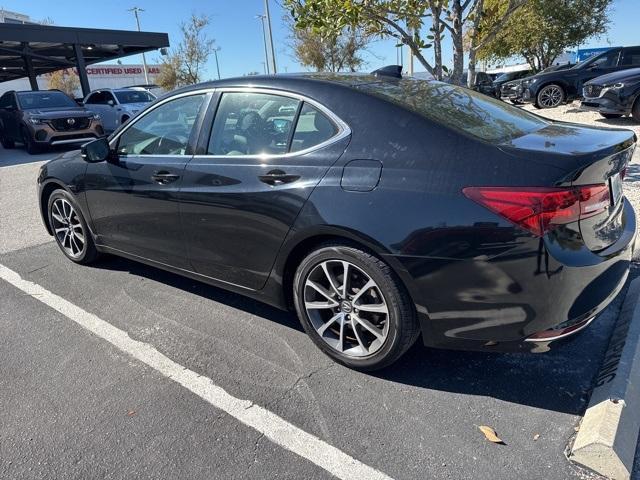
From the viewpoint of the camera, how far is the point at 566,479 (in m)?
2.00

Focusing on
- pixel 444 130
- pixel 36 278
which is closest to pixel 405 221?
pixel 444 130

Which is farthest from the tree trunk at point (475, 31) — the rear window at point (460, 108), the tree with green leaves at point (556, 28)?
the tree with green leaves at point (556, 28)

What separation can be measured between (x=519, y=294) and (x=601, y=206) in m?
0.61

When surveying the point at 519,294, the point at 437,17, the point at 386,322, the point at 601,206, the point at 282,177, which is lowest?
the point at 386,322

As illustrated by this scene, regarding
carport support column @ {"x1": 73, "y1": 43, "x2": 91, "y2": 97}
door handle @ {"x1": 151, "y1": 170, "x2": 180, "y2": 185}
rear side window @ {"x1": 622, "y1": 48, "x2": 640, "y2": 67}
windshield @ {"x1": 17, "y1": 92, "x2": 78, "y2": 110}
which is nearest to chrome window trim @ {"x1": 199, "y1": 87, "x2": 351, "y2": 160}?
door handle @ {"x1": 151, "y1": 170, "x2": 180, "y2": 185}

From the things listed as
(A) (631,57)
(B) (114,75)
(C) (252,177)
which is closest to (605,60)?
(A) (631,57)

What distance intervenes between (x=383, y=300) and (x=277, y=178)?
91 cm

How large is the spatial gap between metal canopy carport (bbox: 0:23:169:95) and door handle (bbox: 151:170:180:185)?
18.6 m

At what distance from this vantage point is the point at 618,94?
10.2 meters

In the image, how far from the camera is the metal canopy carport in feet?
59.6

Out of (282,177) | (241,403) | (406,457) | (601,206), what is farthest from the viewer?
(282,177)

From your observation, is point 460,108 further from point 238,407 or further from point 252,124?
point 238,407

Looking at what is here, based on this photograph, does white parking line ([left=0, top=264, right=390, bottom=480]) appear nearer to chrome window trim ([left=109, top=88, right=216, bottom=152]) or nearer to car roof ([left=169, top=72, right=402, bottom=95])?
chrome window trim ([left=109, top=88, right=216, bottom=152])

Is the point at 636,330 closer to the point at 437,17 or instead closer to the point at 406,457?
the point at 406,457
